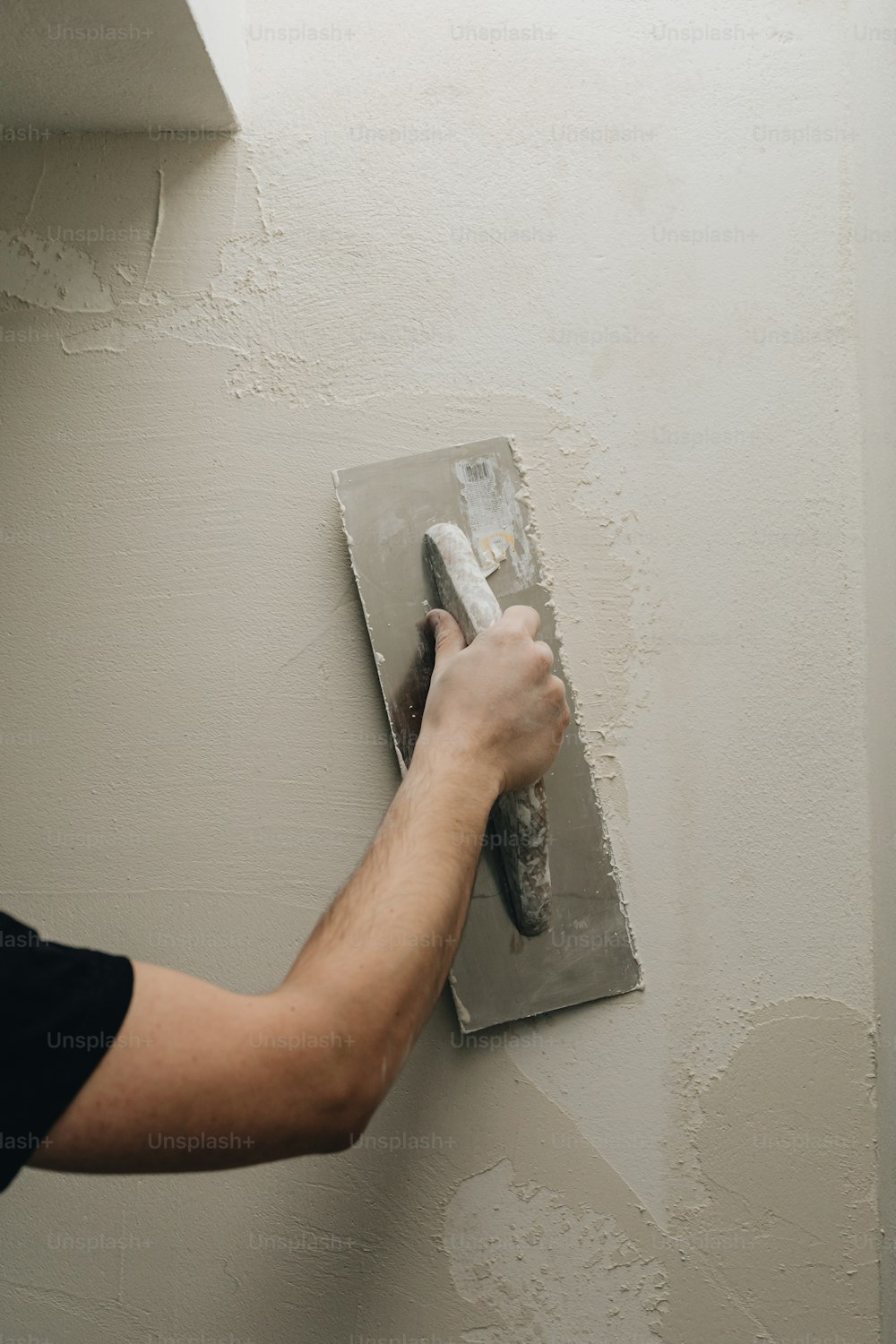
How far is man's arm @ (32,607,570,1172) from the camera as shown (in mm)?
676

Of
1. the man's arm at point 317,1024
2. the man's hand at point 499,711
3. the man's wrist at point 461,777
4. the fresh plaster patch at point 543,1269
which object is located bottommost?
the fresh plaster patch at point 543,1269

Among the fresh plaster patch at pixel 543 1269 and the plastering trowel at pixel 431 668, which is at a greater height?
the plastering trowel at pixel 431 668

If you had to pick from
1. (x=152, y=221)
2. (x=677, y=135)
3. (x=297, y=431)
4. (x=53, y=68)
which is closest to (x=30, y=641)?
(x=297, y=431)

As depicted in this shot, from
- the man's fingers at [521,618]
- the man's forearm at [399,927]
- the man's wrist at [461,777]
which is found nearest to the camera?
the man's forearm at [399,927]

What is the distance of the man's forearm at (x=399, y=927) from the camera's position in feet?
2.52

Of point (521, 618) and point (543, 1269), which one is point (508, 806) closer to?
point (521, 618)

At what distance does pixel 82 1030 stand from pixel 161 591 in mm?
693

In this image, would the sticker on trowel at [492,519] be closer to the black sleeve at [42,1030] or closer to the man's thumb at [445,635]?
the man's thumb at [445,635]

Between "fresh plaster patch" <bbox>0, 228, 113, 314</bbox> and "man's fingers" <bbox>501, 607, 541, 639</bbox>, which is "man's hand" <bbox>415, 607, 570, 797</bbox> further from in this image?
"fresh plaster patch" <bbox>0, 228, 113, 314</bbox>

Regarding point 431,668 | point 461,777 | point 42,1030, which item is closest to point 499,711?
point 461,777

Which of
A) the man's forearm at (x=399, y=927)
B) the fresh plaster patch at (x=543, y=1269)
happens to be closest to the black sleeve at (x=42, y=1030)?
the man's forearm at (x=399, y=927)

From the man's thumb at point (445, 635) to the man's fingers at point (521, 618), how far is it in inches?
2.6

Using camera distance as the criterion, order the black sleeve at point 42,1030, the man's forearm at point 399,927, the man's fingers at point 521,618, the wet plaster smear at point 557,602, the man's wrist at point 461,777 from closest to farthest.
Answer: the black sleeve at point 42,1030
the man's forearm at point 399,927
the man's wrist at point 461,777
the man's fingers at point 521,618
the wet plaster smear at point 557,602

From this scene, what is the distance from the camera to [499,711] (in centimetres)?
101
